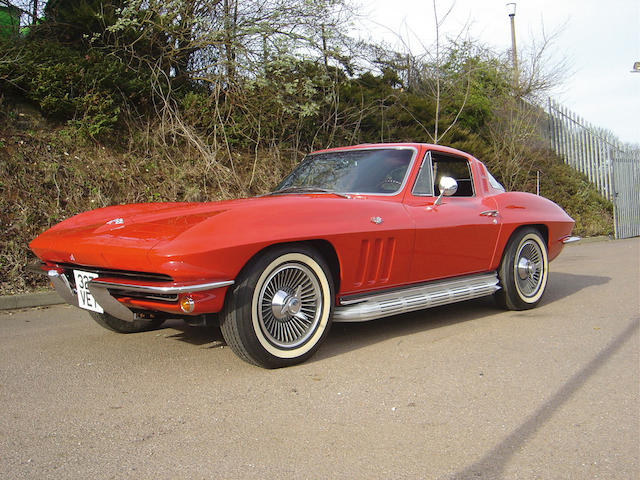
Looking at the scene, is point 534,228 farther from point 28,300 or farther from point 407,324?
point 28,300

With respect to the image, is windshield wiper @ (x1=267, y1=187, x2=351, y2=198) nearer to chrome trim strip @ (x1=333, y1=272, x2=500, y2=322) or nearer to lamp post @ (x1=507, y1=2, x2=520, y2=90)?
chrome trim strip @ (x1=333, y1=272, x2=500, y2=322)

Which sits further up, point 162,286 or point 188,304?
point 162,286

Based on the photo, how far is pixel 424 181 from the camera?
15.6ft

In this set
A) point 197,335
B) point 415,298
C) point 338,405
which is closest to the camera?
point 338,405

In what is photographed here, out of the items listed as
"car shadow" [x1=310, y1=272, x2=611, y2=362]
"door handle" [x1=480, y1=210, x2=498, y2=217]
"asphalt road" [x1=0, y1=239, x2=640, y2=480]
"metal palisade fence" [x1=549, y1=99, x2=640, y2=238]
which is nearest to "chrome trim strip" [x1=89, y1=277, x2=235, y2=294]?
"asphalt road" [x1=0, y1=239, x2=640, y2=480]

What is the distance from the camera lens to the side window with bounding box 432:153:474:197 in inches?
201

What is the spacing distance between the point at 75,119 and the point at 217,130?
2432 millimetres

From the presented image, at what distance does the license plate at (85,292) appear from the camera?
3.54 metres

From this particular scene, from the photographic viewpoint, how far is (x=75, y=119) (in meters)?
9.37

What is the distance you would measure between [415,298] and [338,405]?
1529 millimetres

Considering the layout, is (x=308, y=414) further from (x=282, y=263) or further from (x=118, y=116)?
(x=118, y=116)

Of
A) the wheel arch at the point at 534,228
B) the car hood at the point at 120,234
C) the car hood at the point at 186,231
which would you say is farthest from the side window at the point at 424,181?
A: the car hood at the point at 120,234

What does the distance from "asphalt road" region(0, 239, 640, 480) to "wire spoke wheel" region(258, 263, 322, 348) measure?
0.22m

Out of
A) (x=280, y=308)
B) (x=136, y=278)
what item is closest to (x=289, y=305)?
(x=280, y=308)
